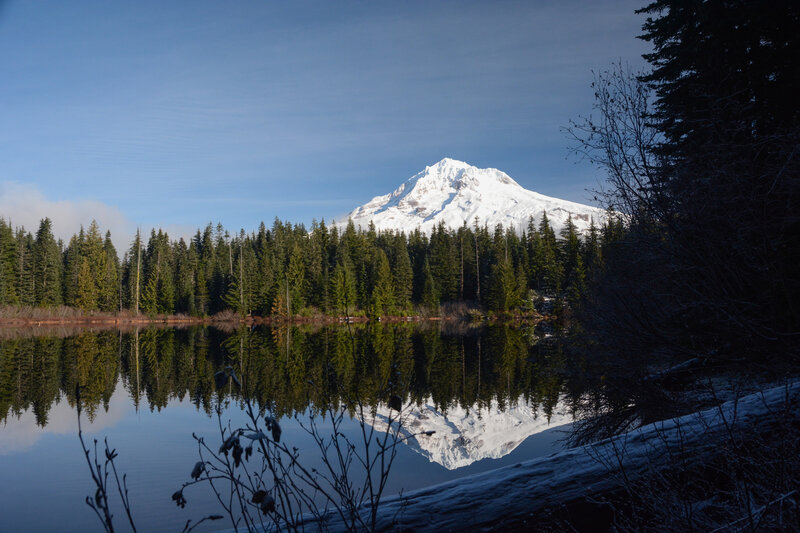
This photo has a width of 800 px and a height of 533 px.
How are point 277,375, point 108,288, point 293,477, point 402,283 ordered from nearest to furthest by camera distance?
point 293,477
point 277,375
point 108,288
point 402,283

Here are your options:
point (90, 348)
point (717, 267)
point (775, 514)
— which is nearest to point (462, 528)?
point (775, 514)

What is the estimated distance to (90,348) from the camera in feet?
84.0

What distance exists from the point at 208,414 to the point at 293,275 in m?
49.5

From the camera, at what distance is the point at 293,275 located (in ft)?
200

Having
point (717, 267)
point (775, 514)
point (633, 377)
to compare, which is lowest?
point (633, 377)

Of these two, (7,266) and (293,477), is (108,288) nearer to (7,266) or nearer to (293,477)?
(7,266)

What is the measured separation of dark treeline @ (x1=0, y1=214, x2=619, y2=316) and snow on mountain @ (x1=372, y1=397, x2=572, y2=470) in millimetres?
42776

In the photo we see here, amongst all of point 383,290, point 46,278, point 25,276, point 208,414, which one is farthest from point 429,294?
point 208,414

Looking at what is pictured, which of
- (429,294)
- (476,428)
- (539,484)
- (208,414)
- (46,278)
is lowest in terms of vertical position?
(476,428)

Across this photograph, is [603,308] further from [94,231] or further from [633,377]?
[94,231]

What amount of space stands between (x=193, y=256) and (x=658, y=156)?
235 feet

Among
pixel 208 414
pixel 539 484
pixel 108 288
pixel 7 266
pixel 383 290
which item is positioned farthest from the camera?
pixel 383 290

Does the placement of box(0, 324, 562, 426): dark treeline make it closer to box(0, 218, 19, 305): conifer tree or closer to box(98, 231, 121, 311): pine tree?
box(0, 218, 19, 305): conifer tree

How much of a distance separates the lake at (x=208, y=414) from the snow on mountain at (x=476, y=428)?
4 cm
